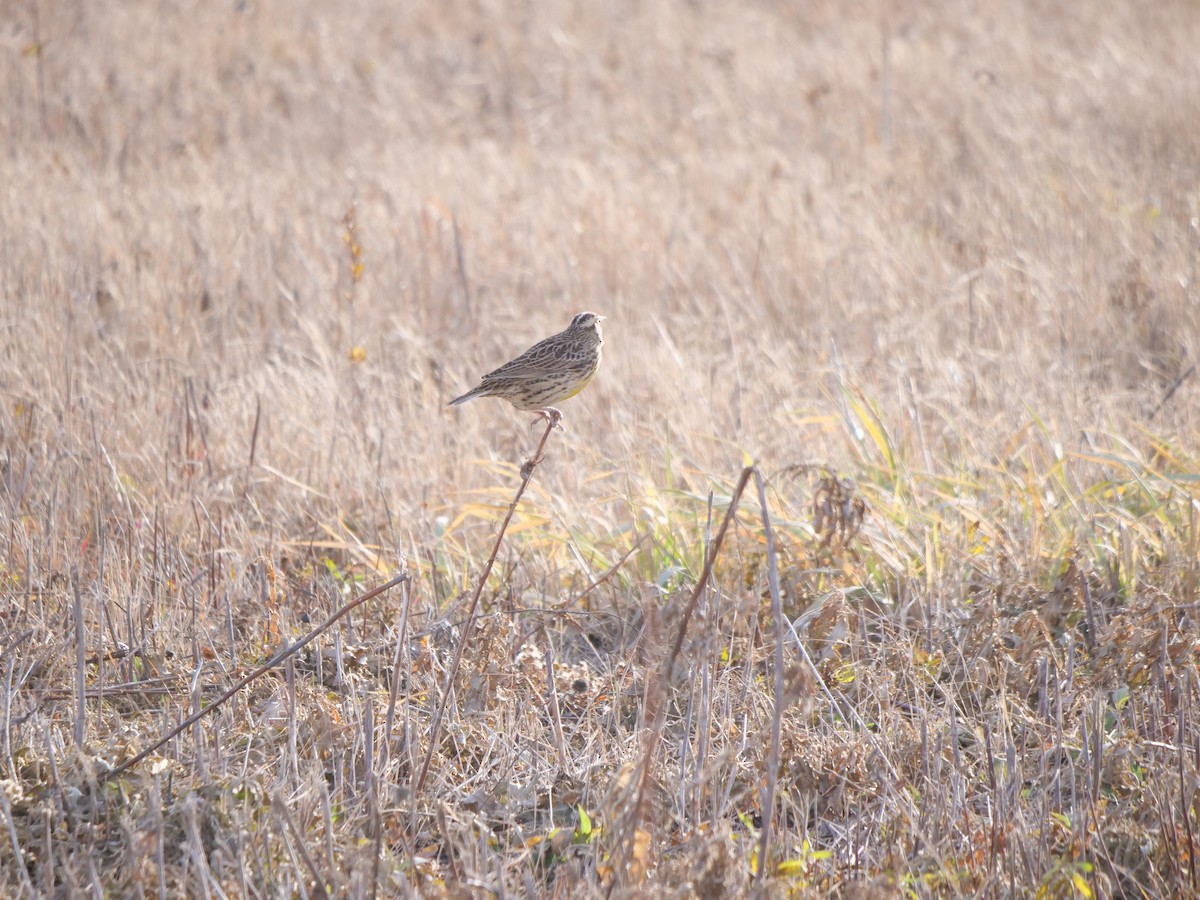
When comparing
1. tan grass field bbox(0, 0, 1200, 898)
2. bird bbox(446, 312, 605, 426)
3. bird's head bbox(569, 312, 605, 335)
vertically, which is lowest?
tan grass field bbox(0, 0, 1200, 898)

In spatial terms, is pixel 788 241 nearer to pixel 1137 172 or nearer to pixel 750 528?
pixel 1137 172

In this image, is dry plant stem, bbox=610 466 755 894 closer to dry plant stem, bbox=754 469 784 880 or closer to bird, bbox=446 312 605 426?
dry plant stem, bbox=754 469 784 880

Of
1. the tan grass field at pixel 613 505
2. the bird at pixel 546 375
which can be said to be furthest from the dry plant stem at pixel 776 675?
the bird at pixel 546 375

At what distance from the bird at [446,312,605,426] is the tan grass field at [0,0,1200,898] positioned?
769 mm

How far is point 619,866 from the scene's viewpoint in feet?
9.31

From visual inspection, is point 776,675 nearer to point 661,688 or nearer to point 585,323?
point 661,688

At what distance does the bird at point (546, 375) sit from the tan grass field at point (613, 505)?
77cm

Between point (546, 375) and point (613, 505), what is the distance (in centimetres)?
154

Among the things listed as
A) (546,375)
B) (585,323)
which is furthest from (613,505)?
(546,375)

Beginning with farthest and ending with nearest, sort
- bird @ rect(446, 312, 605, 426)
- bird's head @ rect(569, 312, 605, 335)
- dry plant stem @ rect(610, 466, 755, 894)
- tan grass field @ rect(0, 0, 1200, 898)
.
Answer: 1. bird's head @ rect(569, 312, 605, 335)
2. bird @ rect(446, 312, 605, 426)
3. tan grass field @ rect(0, 0, 1200, 898)
4. dry plant stem @ rect(610, 466, 755, 894)

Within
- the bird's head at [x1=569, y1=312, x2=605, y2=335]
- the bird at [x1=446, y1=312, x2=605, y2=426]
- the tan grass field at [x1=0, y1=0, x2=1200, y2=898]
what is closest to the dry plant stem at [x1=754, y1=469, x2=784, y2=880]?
the tan grass field at [x1=0, y1=0, x2=1200, y2=898]

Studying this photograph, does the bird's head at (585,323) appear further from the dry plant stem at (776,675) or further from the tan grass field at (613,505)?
the dry plant stem at (776,675)

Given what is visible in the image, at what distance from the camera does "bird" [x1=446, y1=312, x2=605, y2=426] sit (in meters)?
4.21

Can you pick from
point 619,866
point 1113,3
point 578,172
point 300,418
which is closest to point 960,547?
point 619,866
